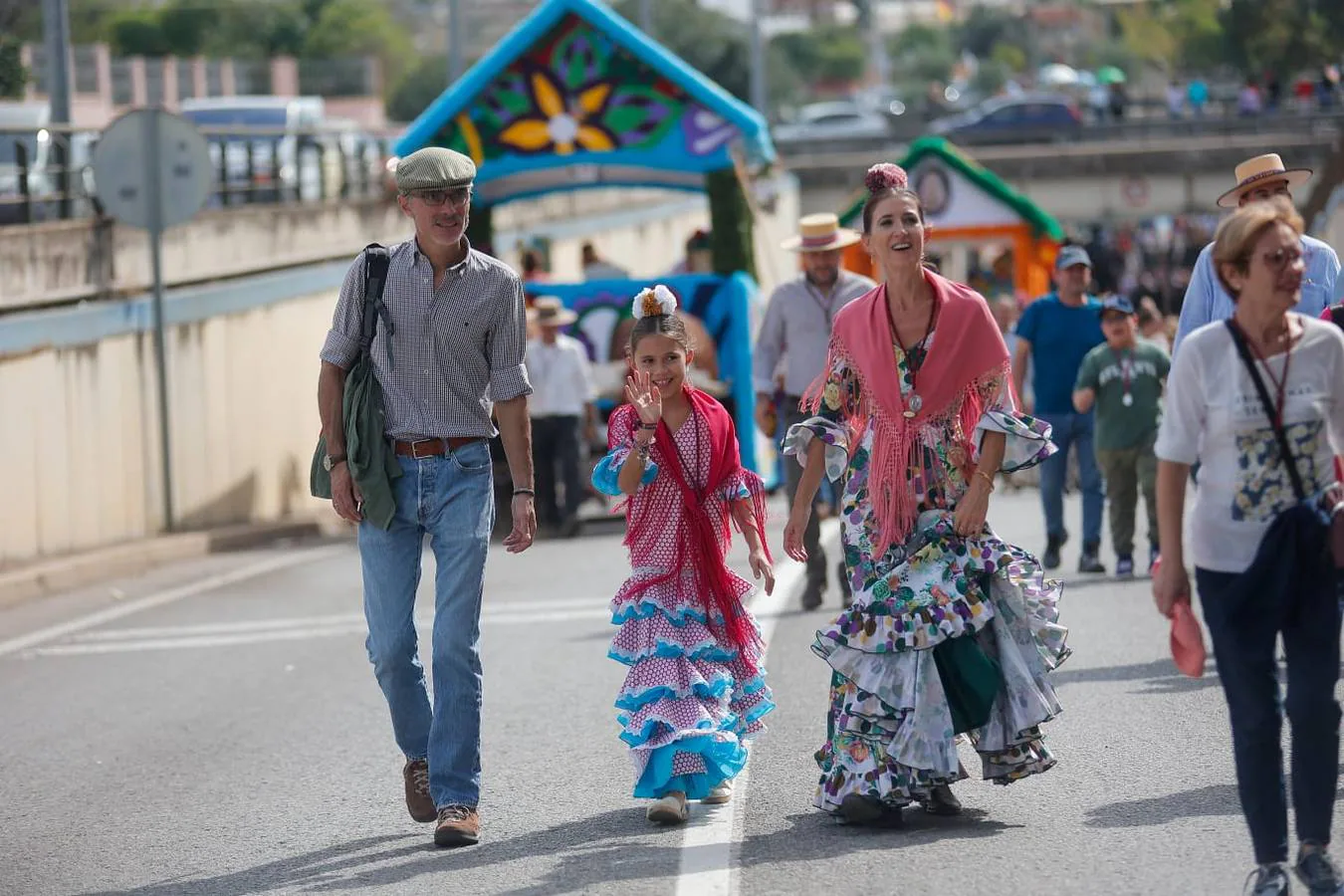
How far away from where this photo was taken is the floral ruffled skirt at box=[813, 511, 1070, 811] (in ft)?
22.7

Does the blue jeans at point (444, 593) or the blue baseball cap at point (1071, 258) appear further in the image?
the blue baseball cap at point (1071, 258)

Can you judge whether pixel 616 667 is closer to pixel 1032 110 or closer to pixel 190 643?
pixel 190 643

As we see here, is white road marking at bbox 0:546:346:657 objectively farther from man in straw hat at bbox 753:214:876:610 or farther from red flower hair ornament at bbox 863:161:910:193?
red flower hair ornament at bbox 863:161:910:193

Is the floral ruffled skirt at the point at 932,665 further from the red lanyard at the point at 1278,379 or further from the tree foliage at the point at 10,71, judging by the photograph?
the tree foliage at the point at 10,71

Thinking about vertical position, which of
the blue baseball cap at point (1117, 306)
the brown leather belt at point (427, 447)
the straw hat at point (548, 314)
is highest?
the blue baseball cap at point (1117, 306)

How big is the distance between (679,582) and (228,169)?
16.9 m

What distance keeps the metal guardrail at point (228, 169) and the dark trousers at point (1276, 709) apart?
199 inches

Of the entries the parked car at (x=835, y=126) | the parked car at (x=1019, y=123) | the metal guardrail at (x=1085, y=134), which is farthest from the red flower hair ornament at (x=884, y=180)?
the parked car at (x=835, y=126)

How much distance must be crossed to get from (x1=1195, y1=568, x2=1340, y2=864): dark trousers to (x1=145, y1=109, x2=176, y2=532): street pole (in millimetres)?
13417

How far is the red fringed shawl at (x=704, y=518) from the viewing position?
24.5ft

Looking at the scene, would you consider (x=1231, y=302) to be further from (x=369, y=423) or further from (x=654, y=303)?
(x=369, y=423)

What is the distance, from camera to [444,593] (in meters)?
7.11

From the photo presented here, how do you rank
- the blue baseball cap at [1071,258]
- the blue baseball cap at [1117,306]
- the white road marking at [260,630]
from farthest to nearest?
the blue baseball cap at [1071,258]
the blue baseball cap at [1117,306]
the white road marking at [260,630]

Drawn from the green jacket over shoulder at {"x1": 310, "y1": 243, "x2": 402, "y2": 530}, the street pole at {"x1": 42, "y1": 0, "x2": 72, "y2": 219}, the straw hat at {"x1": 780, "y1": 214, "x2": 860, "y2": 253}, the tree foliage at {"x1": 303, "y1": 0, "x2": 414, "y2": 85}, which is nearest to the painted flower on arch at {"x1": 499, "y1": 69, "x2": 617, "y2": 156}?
the street pole at {"x1": 42, "y1": 0, "x2": 72, "y2": 219}
